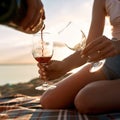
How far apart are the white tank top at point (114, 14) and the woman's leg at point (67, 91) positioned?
0.37 metres

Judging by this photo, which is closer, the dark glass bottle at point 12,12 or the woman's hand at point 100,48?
the dark glass bottle at point 12,12

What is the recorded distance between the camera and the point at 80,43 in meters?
2.74

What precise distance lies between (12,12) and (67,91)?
1851 millimetres

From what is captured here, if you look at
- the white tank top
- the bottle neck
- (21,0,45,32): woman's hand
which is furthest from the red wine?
the bottle neck

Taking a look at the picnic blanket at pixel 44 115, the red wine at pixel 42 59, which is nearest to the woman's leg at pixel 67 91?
the picnic blanket at pixel 44 115

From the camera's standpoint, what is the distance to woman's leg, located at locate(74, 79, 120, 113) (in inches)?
96.3

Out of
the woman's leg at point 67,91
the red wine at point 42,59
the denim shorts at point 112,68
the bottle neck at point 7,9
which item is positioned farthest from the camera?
the woman's leg at point 67,91

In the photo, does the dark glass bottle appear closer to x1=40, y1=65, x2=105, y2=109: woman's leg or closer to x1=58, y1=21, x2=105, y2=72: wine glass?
x1=58, y1=21, x2=105, y2=72: wine glass

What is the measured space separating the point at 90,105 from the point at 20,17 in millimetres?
1363

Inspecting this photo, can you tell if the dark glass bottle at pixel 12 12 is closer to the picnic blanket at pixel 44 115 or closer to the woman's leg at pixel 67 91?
the picnic blanket at pixel 44 115

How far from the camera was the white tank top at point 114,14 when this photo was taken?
2769 mm

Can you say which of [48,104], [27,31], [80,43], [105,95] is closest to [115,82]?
[105,95]

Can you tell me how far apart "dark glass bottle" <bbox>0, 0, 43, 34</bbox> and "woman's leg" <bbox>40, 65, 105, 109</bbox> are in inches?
66.2

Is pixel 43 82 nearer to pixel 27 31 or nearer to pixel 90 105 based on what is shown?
pixel 90 105
